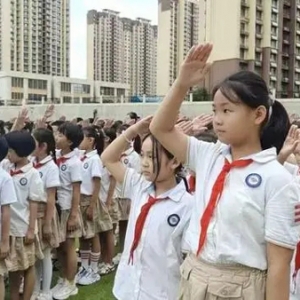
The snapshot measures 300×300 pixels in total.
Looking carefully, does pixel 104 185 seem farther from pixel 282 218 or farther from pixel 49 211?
pixel 282 218

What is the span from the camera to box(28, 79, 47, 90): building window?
157 ft

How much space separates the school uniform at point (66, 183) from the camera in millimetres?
3762

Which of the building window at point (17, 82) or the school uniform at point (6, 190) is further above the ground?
the building window at point (17, 82)

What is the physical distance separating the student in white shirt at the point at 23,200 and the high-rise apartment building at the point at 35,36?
53.7m

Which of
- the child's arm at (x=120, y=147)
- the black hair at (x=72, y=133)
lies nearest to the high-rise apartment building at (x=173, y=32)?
the black hair at (x=72, y=133)

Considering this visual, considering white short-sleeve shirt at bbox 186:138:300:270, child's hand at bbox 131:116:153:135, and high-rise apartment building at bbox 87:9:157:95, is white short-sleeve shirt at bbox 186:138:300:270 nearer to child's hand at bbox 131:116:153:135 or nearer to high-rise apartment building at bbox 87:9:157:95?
child's hand at bbox 131:116:153:135

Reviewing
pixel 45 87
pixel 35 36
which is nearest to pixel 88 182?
pixel 45 87

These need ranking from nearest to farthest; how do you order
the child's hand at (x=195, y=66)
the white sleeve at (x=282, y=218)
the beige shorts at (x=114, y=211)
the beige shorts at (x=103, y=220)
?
the white sleeve at (x=282, y=218), the child's hand at (x=195, y=66), the beige shorts at (x=103, y=220), the beige shorts at (x=114, y=211)

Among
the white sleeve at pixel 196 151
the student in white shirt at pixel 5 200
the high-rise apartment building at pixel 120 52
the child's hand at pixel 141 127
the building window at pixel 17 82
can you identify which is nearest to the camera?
the white sleeve at pixel 196 151

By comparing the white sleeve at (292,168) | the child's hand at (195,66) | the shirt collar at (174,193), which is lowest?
the shirt collar at (174,193)

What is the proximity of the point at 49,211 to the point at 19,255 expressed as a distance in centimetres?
39

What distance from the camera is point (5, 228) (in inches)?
109

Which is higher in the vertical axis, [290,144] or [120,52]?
[120,52]

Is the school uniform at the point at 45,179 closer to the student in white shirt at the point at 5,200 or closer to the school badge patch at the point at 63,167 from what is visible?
the school badge patch at the point at 63,167
